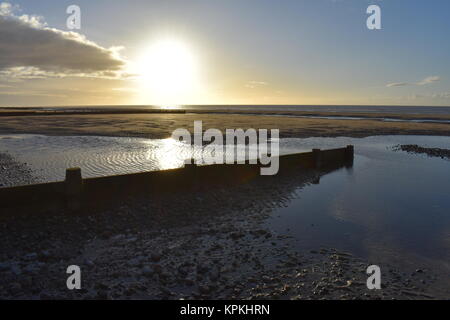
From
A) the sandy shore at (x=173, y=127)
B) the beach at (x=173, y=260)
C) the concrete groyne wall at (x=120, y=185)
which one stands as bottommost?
the beach at (x=173, y=260)

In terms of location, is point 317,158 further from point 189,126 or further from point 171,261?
point 189,126

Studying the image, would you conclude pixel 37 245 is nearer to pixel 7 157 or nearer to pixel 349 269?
pixel 349 269

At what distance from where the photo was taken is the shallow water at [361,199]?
30.0 feet

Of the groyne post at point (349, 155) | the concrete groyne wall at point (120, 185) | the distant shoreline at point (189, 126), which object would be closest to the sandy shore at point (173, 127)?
the distant shoreline at point (189, 126)

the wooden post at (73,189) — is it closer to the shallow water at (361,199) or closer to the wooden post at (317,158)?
the shallow water at (361,199)

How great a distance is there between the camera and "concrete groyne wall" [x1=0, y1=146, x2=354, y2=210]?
965cm

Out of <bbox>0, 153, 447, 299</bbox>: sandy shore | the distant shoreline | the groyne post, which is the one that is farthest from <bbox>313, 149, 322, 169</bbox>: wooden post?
the distant shoreline

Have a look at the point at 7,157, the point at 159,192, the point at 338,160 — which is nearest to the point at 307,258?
the point at 159,192

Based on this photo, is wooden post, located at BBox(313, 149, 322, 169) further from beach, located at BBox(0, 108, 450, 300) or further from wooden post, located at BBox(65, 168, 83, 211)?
wooden post, located at BBox(65, 168, 83, 211)

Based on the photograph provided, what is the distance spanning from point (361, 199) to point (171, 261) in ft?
30.7

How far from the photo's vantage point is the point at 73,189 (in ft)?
33.2

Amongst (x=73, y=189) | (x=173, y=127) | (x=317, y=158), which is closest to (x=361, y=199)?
(x=317, y=158)
